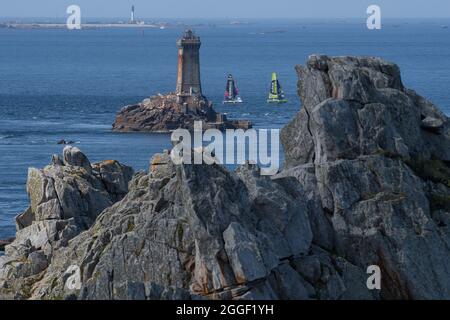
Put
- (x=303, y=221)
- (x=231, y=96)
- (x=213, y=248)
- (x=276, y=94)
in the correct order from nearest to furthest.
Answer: (x=213, y=248), (x=303, y=221), (x=276, y=94), (x=231, y=96)

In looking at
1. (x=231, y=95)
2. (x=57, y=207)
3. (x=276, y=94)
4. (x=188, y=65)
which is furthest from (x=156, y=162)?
(x=231, y=95)

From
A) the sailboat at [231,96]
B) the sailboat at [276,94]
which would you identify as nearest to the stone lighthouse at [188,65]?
the sailboat at [231,96]

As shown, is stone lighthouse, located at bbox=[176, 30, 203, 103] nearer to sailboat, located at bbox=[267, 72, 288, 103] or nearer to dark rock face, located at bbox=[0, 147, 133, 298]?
sailboat, located at bbox=[267, 72, 288, 103]

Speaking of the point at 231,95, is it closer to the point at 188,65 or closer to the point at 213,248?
the point at 188,65

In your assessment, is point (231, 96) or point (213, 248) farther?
point (231, 96)

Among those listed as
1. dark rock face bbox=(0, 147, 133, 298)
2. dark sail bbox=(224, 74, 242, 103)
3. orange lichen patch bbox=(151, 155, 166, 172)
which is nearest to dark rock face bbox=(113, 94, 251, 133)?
dark sail bbox=(224, 74, 242, 103)

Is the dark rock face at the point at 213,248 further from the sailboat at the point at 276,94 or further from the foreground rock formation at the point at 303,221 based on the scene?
the sailboat at the point at 276,94
